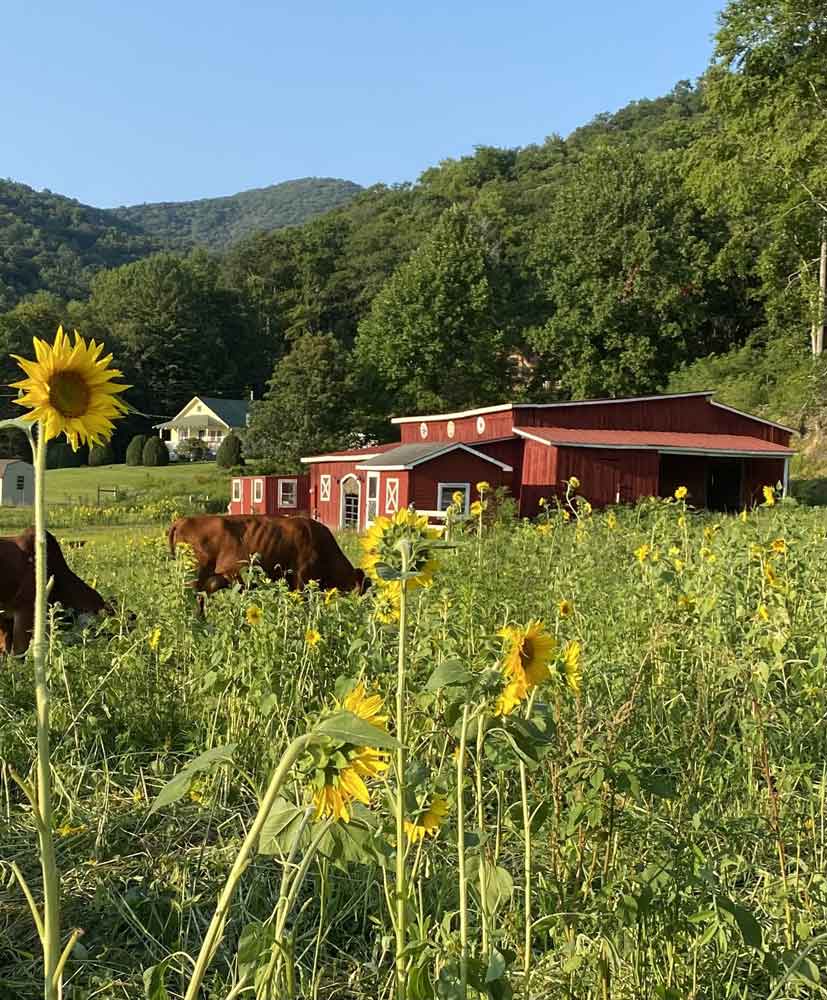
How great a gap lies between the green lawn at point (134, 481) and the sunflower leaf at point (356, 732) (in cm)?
3253

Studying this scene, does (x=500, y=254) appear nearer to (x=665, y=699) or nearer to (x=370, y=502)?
(x=370, y=502)

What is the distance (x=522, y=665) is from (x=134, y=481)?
4286cm

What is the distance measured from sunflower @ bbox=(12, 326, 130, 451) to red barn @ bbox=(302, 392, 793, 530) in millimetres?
23288

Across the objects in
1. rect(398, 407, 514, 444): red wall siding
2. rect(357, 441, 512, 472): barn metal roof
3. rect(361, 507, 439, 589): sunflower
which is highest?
rect(398, 407, 514, 444): red wall siding

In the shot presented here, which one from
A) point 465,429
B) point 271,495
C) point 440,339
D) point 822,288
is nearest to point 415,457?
point 465,429

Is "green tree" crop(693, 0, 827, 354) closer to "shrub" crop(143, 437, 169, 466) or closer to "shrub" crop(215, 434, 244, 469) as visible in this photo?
"shrub" crop(215, 434, 244, 469)

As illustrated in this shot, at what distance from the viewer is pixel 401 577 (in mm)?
1753

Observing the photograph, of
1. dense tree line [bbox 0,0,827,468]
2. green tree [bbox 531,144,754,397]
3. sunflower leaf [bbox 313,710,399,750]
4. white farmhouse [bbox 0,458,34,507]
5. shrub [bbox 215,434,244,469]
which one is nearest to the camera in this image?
sunflower leaf [bbox 313,710,399,750]

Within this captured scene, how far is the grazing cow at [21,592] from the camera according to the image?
5.98 metres

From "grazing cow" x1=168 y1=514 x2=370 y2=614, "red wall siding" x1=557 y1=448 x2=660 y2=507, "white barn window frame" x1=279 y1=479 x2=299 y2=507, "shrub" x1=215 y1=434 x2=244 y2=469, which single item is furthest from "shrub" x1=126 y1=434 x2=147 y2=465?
"grazing cow" x1=168 y1=514 x2=370 y2=614

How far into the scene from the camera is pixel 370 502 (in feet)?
95.4

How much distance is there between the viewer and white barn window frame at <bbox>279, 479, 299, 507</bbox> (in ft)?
111

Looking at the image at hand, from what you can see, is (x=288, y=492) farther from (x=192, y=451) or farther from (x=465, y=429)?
(x=192, y=451)

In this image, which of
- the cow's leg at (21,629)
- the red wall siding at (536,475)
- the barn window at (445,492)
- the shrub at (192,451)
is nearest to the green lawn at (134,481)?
the shrub at (192,451)
